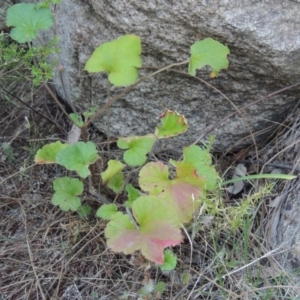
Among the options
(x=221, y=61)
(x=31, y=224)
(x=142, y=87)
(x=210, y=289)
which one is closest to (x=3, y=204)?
(x=31, y=224)

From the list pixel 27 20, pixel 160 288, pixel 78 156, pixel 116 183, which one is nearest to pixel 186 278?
pixel 160 288

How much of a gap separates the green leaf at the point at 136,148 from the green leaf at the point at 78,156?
0.10 m

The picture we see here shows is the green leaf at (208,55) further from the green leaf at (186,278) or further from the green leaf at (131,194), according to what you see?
the green leaf at (186,278)

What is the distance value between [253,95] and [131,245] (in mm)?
741

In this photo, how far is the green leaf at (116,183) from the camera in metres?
1.77

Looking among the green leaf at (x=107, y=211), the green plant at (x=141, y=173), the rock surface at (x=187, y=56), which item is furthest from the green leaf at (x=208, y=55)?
the green leaf at (x=107, y=211)

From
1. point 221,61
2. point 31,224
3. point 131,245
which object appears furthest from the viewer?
point 31,224

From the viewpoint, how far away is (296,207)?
177 centimetres

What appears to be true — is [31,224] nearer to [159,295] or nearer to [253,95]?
[159,295]

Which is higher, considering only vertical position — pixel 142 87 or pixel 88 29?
pixel 88 29

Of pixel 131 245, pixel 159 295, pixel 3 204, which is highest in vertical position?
pixel 131 245

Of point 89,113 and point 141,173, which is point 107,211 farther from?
point 89,113

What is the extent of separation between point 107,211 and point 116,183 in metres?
0.14

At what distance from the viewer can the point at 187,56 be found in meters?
1.79
